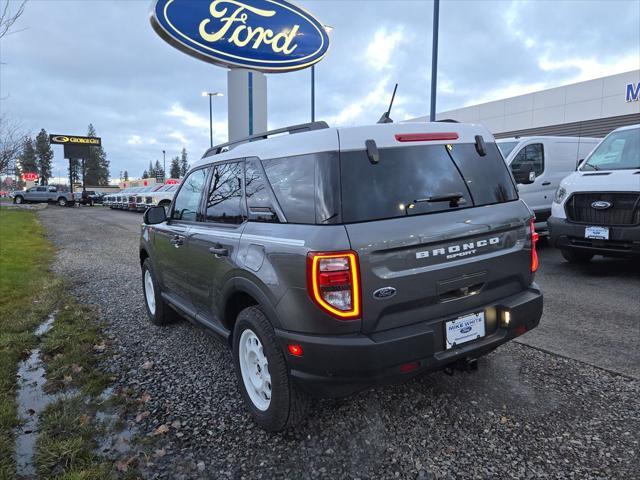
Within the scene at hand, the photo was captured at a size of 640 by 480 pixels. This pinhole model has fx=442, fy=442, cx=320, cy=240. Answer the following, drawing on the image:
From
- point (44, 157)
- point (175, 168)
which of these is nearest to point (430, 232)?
point (44, 157)

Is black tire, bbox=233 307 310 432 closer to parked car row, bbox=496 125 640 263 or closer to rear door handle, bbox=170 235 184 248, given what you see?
rear door handle, bbox=170 235 184 248

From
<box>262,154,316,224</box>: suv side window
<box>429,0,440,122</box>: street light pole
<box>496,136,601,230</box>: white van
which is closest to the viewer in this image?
<box>262,154,316,224</box>: suv side window

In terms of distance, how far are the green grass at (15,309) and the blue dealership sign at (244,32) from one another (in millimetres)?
5514

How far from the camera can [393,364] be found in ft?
7.70

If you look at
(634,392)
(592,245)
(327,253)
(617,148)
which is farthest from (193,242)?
(617,148)

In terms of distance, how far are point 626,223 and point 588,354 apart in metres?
3.10

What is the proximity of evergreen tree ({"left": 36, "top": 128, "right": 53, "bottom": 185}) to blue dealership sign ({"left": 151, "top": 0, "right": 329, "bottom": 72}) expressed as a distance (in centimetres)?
10390

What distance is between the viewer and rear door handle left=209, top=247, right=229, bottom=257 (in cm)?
305

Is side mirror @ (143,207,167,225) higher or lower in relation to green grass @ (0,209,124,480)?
higher

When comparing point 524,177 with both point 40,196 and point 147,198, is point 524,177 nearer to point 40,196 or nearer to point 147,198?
point 147,198

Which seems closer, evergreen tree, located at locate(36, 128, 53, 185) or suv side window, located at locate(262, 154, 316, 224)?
suv side window, located at locate(262, 154, 316, 224)

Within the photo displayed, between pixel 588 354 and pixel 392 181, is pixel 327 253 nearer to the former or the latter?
pixel 392 181

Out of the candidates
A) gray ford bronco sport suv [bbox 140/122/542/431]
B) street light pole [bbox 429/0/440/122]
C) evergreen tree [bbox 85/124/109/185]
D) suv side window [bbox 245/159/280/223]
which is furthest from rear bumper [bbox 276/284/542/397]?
evergreen tree [bbox 85/124/109/185]

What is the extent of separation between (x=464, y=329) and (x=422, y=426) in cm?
71
